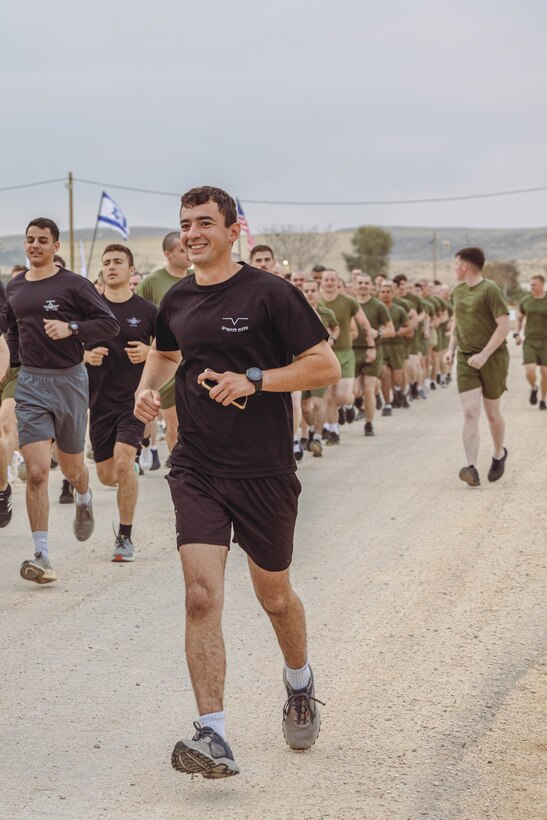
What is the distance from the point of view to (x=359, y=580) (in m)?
8.59

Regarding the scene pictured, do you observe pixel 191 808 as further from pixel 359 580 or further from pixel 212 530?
pixel 359 580

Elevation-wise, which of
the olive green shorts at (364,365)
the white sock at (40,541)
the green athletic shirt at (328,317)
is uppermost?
the green athletic shirt at (328,317)

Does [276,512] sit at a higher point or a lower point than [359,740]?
higher

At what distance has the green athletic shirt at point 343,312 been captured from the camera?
16906 mm

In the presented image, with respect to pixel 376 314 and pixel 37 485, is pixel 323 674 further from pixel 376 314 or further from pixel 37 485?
pixel 376 314

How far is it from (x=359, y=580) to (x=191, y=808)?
12.8ft

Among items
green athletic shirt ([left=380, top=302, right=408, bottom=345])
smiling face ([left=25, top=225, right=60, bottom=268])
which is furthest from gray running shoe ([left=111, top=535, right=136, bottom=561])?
green athletic shirt ([left=380, top=302, right=408, bottom=345])

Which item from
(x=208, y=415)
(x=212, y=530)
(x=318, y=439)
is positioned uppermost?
(x=208, y=415)

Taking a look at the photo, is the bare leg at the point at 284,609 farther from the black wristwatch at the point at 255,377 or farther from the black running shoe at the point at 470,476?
the black running shoe at the point at 470,476

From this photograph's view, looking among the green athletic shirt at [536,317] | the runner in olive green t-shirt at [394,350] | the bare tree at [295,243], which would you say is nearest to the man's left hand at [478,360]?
the green athletic shirt at [536,317]

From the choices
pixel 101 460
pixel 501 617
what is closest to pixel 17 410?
pixel 101 460

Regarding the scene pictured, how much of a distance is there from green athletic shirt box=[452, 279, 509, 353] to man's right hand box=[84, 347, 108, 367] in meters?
3.97

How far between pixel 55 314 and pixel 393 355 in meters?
13.6

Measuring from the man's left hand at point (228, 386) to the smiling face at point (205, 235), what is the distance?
0.47 m
